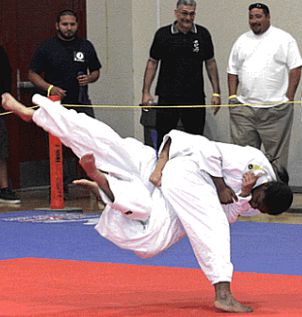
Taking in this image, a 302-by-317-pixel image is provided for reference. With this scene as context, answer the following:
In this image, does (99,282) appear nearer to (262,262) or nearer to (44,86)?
(262,262)

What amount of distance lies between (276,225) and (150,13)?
4.37m

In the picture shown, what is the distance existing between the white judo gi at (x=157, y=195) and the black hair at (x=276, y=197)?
159 millimetres

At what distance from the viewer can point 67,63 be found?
35.6 feet

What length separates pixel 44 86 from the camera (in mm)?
10562

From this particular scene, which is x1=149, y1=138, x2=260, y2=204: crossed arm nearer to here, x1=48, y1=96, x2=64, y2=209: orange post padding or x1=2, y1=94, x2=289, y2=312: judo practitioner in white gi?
x1=2, y1=94, x2=289, y2=312: judo practitioner in white gi

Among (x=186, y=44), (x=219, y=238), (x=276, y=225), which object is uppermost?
(x=186, y=44)

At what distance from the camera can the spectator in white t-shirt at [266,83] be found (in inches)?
405

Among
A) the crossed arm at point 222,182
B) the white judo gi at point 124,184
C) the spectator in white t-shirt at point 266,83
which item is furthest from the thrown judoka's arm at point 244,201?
the spectator in white t-shirt at point 266,83

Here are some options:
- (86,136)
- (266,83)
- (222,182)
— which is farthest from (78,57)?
(222,182)

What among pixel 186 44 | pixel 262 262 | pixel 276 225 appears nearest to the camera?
pixel 262 262

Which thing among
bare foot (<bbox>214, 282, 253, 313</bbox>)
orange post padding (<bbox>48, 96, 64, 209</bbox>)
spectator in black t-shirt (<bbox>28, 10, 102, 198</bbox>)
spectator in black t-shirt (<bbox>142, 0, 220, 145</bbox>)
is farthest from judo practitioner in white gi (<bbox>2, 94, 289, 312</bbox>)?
spectator in black t-shirt (<bbox>28, 10, 102, 198</bbox>)

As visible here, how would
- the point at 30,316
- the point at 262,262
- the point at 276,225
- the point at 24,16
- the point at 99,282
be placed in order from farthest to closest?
the point at 24,16 → the point at 276,225 → the point at 262,262 → the point at 99,282 → the point at 30,316

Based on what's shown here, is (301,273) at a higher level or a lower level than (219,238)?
lower

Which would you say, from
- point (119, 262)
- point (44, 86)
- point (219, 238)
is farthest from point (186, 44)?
point (219, 238)
